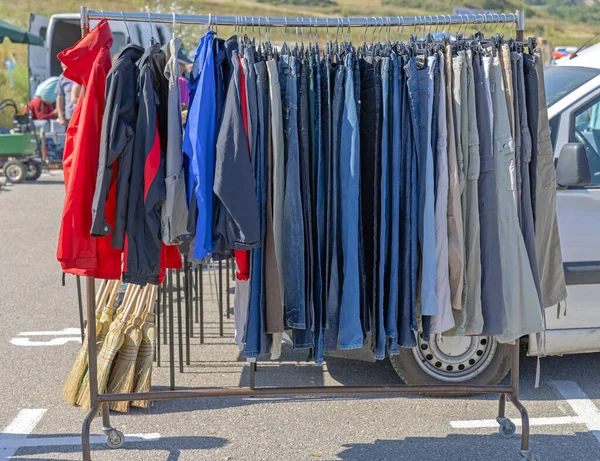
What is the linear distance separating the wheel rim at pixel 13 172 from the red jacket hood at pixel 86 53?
11.8 metres

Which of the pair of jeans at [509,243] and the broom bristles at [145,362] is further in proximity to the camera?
the broom bristles at [145,362]

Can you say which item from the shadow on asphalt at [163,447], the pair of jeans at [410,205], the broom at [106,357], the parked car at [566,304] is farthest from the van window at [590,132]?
the broom at [106,357]

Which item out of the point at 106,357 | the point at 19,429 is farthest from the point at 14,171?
the point at 19,429

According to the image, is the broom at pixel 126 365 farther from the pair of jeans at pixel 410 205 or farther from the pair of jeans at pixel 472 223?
the pair of jeans at pixel 472 223

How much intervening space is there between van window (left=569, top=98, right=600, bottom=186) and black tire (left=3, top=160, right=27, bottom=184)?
11.9m

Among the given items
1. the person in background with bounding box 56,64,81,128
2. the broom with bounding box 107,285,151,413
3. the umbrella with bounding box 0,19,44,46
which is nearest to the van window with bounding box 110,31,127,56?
the umbrella with bounding box 0,19,44,46

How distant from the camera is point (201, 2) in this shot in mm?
56719

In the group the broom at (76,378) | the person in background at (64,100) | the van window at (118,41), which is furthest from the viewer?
the van window at (118,41)

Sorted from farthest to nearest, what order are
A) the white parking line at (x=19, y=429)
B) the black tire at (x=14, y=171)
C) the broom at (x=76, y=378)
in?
the black tire at (x=14, y=171)
the broom at (x=76, y=378)
the white parking line at (x=19, y=429)

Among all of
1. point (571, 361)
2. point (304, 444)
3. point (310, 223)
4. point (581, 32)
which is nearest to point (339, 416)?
point (304, 444)

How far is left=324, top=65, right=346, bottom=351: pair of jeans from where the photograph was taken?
3900 millimetres

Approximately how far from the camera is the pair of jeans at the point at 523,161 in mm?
4023

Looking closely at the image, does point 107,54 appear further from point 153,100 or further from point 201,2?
point 201,2

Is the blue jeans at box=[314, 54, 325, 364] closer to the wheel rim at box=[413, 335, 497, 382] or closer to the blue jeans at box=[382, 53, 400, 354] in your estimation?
the blue jeans at box=[382, 53, 400, 354]
